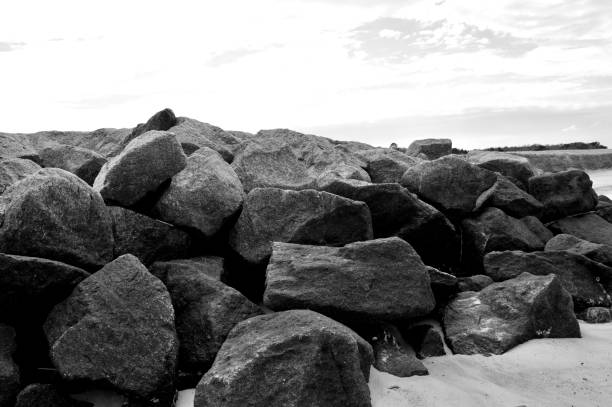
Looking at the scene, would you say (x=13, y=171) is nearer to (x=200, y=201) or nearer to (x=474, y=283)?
(x=200, y=201)

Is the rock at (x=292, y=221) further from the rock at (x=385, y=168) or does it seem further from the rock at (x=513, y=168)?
the rock at (x=513, y=168)

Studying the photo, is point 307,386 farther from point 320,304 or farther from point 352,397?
point 320,304

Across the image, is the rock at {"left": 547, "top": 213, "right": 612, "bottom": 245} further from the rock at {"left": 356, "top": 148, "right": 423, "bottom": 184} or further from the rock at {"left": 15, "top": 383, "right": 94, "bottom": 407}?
the rock at {"left": 15, "top": 383, "right": 94, "bottom": 407}

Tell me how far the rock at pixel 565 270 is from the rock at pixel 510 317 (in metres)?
0.89

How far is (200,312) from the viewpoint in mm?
6055

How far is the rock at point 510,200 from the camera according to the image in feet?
31.5

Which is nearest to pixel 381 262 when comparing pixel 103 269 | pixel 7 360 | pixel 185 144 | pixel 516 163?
pixel 103 269

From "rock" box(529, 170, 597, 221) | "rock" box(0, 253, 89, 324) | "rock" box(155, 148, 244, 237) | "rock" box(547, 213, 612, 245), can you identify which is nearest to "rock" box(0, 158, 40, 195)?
"rock" box(155, 148, 244, 237)

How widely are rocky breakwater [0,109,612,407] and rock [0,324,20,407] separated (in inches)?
0.5

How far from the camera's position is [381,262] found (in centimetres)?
634

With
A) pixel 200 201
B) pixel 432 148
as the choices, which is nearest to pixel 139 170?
pixel 200 201

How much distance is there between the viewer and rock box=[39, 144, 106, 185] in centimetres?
907

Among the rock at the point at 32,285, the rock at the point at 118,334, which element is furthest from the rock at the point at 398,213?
the rock at the point at 32,285

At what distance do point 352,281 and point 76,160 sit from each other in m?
5.54
